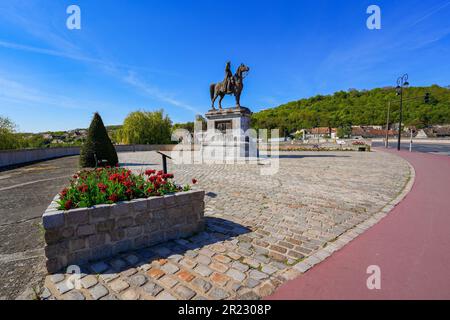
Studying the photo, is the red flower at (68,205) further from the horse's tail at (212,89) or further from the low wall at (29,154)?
the low wall at (29,154)

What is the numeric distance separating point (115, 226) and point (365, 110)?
379 ft

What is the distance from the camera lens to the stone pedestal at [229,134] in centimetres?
1723

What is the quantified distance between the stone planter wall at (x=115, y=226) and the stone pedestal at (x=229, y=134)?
43.9 feet

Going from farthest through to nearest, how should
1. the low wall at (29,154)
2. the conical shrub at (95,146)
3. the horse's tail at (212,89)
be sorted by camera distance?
the horse's tail at (212,89) < the low wall at (29,154) < the conical shrub at (95,146)

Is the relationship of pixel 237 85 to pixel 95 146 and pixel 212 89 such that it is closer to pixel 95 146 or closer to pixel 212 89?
pixel 212 89

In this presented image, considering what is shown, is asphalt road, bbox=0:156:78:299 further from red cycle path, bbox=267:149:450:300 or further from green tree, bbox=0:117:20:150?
green tree, bbox=0:117:20:150

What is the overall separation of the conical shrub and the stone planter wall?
9.20 metres

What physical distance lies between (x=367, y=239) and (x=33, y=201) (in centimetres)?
900

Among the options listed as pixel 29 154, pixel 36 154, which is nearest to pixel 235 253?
pixel 29 154

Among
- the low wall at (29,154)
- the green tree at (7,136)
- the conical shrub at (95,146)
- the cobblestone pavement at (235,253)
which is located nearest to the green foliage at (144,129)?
the low wall at (29,154)

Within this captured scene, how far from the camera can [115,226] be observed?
10.8 ft
